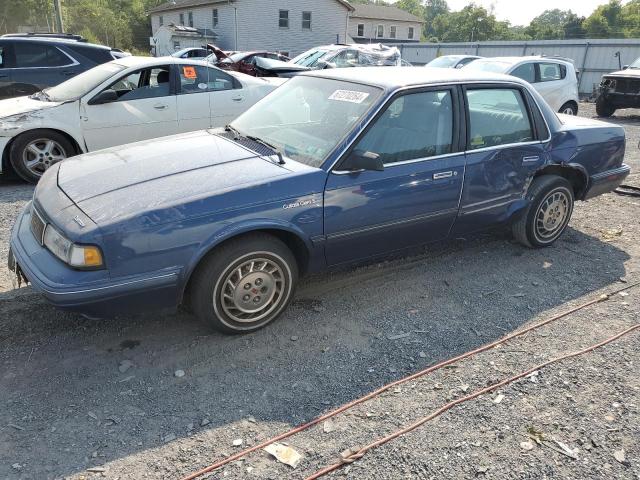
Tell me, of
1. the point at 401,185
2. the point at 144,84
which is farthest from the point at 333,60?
the point at 401,185

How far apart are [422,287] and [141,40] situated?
54919mm

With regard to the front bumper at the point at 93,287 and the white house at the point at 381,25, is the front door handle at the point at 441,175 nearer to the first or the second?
the front bumper at the point at 93,287

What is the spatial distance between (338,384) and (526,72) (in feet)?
33.4

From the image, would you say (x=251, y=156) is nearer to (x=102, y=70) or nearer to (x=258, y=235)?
(x=258, y=235)

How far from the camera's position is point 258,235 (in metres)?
3.30

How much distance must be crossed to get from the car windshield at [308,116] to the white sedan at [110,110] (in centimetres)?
306

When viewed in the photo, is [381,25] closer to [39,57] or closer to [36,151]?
[39,57]

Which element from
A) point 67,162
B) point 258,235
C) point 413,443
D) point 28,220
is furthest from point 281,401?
point 67,162

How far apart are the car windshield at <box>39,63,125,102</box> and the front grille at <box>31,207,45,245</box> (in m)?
3.83

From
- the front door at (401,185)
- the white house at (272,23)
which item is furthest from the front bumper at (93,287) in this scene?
the white house at (272,23)

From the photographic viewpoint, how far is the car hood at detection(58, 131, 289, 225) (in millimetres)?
3025

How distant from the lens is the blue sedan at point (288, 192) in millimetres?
2934

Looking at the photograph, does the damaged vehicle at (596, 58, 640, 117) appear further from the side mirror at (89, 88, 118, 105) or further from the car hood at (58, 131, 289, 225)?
the car hood at (58, 131, 289, 225)

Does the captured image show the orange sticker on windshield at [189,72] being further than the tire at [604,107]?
No
